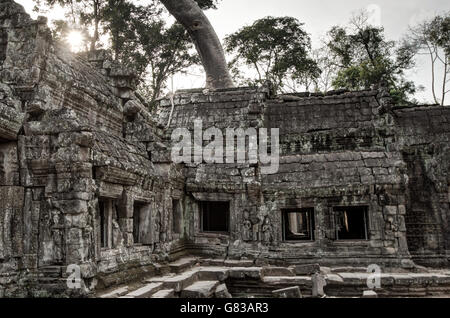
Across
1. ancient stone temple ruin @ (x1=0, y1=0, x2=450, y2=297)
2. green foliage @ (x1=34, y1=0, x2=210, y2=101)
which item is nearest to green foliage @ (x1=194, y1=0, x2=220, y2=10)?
green foliage @ (x1=34, y1=0, x2=210, y2=101)

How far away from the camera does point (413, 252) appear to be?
10969 mm

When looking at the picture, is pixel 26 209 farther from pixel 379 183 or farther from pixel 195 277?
pixel 379 183

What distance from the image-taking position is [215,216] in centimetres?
1158

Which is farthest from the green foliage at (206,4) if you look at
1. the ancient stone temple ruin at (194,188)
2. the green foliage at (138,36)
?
the ancient stone temple ruin at (194,188)

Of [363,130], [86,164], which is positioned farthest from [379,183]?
[86,164]

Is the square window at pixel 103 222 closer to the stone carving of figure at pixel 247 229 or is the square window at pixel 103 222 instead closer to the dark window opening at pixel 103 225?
the dark window opening at pixel 103 225

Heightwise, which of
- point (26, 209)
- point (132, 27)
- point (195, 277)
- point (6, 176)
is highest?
point (132, 27)

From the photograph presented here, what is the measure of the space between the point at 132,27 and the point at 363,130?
15.2 m

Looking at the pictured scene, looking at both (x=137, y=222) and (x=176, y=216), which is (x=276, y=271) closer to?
(x=176, y=216)

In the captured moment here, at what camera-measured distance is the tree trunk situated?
19197 mm

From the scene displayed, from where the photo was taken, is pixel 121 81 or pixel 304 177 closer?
pixel 121 81

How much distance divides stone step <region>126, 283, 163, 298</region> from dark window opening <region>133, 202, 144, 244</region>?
152cm

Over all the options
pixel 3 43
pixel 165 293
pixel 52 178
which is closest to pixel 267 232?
pixel 165 293

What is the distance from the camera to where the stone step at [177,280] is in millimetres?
7071
